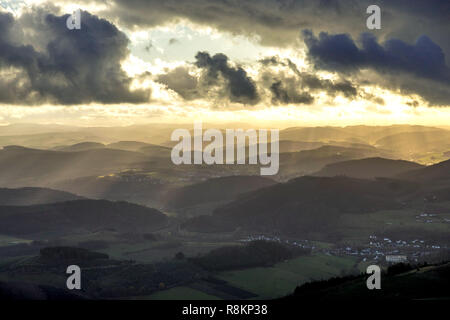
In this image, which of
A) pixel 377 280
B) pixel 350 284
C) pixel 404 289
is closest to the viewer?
pixel 404 289
